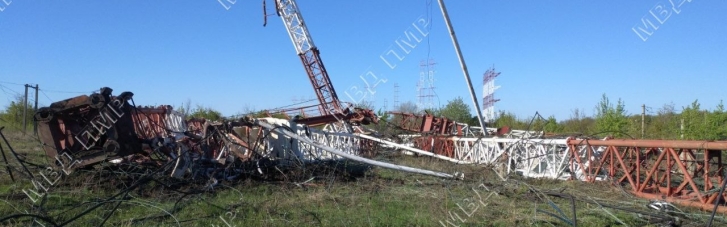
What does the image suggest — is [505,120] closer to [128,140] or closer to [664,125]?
[664,125]

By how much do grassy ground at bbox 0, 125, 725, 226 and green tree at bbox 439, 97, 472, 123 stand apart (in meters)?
31.9

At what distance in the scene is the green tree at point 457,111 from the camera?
41250 millimetres

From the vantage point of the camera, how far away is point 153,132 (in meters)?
11.6

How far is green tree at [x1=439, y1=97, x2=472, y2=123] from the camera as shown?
135ft

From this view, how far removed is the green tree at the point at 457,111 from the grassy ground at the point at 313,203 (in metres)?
31.9

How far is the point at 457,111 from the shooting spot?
137ft

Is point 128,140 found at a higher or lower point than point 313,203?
higher

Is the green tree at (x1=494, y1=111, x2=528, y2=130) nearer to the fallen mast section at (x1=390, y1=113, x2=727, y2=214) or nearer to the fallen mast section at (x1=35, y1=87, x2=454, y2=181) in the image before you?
the fallen mast section at (x1=390, y1=113, x2=727, y2=214)

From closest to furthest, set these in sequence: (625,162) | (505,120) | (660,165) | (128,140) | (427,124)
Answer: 1. (128,140)
2. (660,165)
3. (625,162)
4. (427,124)
5. (505,120)

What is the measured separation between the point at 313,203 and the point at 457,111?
35.7 metres

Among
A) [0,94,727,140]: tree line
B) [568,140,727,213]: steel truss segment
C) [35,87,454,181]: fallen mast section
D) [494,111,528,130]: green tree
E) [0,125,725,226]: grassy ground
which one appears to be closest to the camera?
[0,125,725,226]: grassy ground

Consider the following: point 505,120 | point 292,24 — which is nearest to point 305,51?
point 292,24

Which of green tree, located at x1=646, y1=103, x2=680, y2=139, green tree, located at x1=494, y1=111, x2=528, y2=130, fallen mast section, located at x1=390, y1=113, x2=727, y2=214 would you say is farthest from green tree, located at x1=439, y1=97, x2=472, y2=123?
fallen mast section, located at x1=390, y1=113, x2=727, y2=214

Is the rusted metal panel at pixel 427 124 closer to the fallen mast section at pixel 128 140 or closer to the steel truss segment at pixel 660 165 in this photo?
the steel truss segment at pixel 660 165
